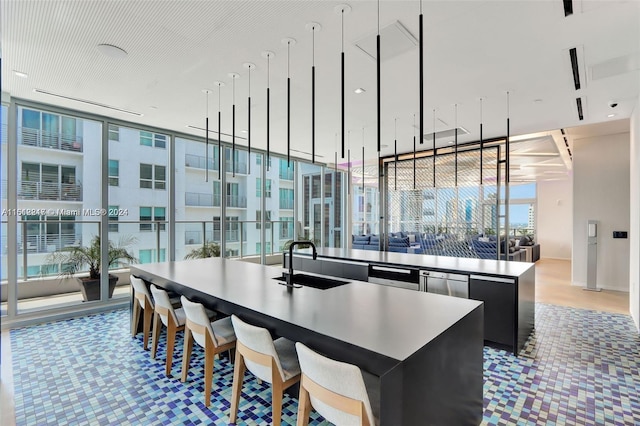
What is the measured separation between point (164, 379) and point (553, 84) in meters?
5.04

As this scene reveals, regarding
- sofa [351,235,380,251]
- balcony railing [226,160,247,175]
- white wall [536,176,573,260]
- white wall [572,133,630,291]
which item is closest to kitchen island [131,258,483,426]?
balcony railing [226,160,247,175]

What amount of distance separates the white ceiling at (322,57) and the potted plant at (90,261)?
6.67 feet

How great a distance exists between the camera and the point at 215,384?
2.83m

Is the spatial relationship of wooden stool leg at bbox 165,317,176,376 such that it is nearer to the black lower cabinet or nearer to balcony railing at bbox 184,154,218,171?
the black lower cabinet

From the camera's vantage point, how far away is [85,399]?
2.58 metres

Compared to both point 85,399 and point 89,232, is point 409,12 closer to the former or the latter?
point 85,399

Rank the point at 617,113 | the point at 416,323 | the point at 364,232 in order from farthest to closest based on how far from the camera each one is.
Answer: the point at 364,232, the point at 617,113, the point at 416,323

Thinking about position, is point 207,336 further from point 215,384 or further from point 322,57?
point 322,57

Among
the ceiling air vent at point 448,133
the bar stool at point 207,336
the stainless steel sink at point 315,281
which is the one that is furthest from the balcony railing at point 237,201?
the bar stool at point 207,336

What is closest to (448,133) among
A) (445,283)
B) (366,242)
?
(445,283)

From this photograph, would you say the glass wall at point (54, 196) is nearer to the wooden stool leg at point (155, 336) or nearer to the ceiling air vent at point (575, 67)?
the wooden stool leg at point (155, 336)

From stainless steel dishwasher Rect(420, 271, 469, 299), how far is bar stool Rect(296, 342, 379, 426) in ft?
8.01

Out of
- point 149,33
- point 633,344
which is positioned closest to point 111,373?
point 149,33

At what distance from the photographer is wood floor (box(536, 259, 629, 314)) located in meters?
5.12
